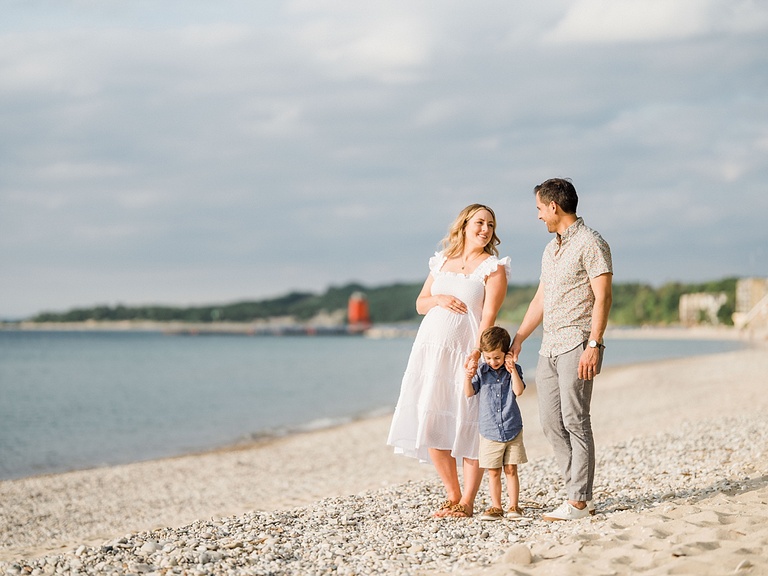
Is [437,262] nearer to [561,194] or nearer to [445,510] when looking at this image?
[561,194]

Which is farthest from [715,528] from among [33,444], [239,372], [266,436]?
[239,372]

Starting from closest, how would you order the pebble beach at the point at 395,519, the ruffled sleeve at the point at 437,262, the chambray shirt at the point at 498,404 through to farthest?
the pebble beach at the point at 395,519, the chambray shirt at the point at 498,404, the ruffled sleeve at the point at 437,262

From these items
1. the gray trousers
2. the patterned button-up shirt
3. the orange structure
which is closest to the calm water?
the gray trousers

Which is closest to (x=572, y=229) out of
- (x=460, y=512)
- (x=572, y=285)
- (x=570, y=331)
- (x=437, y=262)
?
(x=572, y=285)

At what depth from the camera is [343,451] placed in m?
15.8

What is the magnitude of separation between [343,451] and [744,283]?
121 meters

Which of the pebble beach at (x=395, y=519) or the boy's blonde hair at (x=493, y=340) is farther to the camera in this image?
the boy's blonde hair at (x=493, y=340)

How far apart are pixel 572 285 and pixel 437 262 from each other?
111 centimetres

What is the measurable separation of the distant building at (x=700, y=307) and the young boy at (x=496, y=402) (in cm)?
13573

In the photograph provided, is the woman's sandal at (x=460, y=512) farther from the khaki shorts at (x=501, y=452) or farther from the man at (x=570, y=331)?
the man at (x=570, y=331)

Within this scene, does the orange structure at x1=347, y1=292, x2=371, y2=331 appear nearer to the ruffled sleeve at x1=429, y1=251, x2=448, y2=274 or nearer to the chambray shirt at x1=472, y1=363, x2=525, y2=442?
the ruffled sleeve at x1=429, y1=251, x2=448, y2=274

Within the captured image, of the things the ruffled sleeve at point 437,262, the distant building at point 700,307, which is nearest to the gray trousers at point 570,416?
the ruffled sleeve at point 437,262

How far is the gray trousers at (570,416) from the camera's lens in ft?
18.0

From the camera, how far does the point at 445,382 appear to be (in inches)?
232
